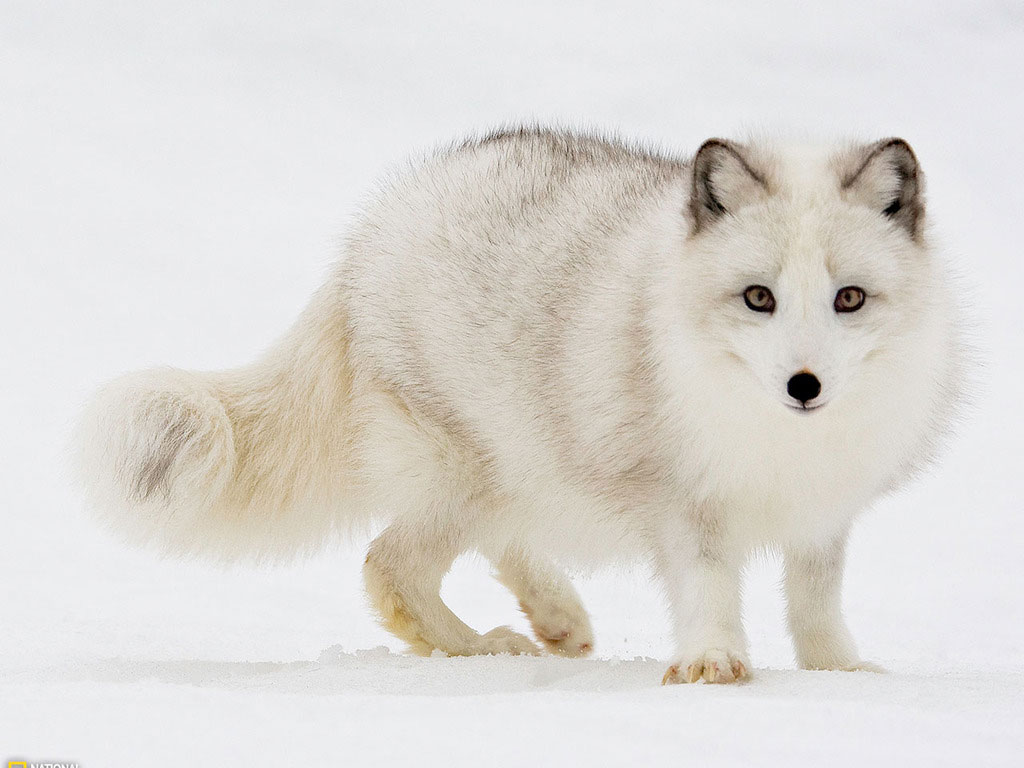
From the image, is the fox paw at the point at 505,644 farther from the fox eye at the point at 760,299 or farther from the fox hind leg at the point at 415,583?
the fox eye at the point at 760,299

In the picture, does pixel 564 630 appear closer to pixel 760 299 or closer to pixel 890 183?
pixel 760 299

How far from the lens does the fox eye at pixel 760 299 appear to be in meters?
2.62

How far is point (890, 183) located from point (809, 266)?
347 millimetres

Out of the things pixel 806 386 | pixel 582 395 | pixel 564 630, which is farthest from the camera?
pixel 564 630

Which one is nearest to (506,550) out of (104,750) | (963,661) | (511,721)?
(963,661)

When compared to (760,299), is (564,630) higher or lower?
lower

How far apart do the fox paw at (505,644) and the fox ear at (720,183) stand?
139cm

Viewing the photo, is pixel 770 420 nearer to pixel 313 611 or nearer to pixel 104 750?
pixel 104 750

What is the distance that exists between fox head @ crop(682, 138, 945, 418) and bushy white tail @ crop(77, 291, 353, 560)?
1.26m

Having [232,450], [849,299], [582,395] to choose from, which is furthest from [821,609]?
[232,450]

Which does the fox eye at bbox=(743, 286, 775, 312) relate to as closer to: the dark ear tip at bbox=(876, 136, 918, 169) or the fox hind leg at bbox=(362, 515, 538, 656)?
the dark ear tip at bbox=(876, 136, 918, 169)

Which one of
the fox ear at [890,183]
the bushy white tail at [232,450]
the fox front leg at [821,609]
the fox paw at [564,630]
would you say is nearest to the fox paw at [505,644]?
the fox paw at [564,630]

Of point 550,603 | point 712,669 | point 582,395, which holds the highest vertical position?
point 582,395

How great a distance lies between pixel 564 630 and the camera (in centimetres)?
392
